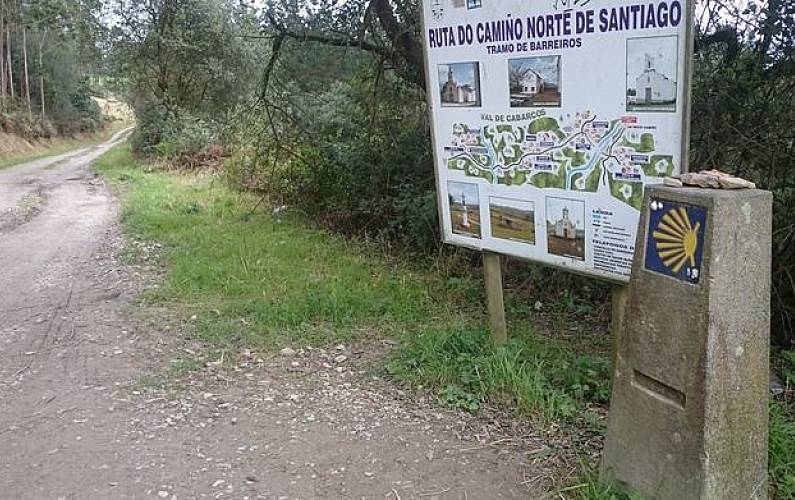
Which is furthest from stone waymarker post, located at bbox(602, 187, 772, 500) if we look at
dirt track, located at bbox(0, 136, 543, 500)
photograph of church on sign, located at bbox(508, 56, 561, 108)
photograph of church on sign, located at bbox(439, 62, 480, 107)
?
photograph of church on sign, located at bbox(439, 62, 480, 107)

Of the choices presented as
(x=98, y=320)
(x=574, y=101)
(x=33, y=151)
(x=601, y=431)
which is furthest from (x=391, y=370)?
(x=33, y=151)

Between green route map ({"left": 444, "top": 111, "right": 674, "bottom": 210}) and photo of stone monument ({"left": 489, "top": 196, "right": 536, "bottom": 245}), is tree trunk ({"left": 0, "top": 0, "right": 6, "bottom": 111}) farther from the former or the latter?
photo of stone monument ({"left": 489, "top": 196, "right": 536, "bottom": 245})

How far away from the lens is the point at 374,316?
5.71 m

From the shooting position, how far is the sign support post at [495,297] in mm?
4555

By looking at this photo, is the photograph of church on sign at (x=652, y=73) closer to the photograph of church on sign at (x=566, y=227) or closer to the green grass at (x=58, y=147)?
the photograph of church on sign at (x=566, y=227)

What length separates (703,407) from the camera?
2512mm

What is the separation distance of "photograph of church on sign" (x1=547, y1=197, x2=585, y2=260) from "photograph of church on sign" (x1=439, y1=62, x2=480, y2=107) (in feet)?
2.75

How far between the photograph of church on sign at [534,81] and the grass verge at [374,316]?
1.53m

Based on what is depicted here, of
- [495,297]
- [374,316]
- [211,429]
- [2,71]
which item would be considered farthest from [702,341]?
[2,71]

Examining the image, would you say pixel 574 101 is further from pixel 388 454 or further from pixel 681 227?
pixel 388 454

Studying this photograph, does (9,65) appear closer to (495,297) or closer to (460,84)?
(460,84)

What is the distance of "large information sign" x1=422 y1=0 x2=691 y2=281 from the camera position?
10.9 feet

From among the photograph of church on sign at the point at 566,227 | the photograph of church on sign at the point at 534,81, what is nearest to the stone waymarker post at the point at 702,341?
the photograph of church on sign at the point at 566,227

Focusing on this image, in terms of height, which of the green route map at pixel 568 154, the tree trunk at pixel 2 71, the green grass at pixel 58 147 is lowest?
the green grass at pixel 58 147
